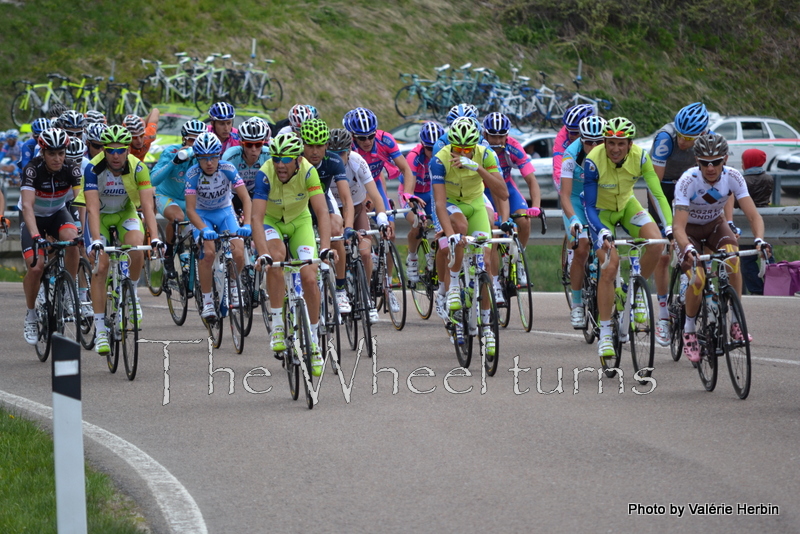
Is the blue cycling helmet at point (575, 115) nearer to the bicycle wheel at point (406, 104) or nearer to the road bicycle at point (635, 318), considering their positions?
the road bicycle at point (635, 318)

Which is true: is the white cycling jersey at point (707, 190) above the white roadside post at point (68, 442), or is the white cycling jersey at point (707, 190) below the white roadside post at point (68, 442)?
above

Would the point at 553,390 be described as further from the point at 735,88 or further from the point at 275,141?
the point at 735,88

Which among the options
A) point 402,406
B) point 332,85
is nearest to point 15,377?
point 402,406

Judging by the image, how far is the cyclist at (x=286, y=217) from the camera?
9289 millimetres

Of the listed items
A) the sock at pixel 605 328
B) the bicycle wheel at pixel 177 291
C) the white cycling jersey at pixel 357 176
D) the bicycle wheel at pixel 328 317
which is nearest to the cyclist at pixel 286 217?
the bicycle wheel at pixel 328 317

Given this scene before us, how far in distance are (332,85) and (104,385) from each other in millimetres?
28013

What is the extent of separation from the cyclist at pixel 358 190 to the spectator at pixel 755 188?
508 cm

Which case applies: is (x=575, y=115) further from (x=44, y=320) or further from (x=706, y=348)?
(x=44, y=320)

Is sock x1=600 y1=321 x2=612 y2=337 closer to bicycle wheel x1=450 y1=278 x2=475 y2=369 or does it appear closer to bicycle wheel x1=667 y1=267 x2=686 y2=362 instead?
bicycle wheel x1=667 y1=267 x2=686 y2=362

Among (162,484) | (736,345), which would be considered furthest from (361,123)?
(162,484)

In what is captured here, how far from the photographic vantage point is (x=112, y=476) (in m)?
7.03

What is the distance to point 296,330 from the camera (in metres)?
8.91

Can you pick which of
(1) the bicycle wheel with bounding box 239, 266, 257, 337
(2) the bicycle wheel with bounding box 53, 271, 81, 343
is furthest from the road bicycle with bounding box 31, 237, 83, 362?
(1) the bicycle wheel with bounding box 239, 266, 257, 337

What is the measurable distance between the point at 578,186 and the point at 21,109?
24.1m
